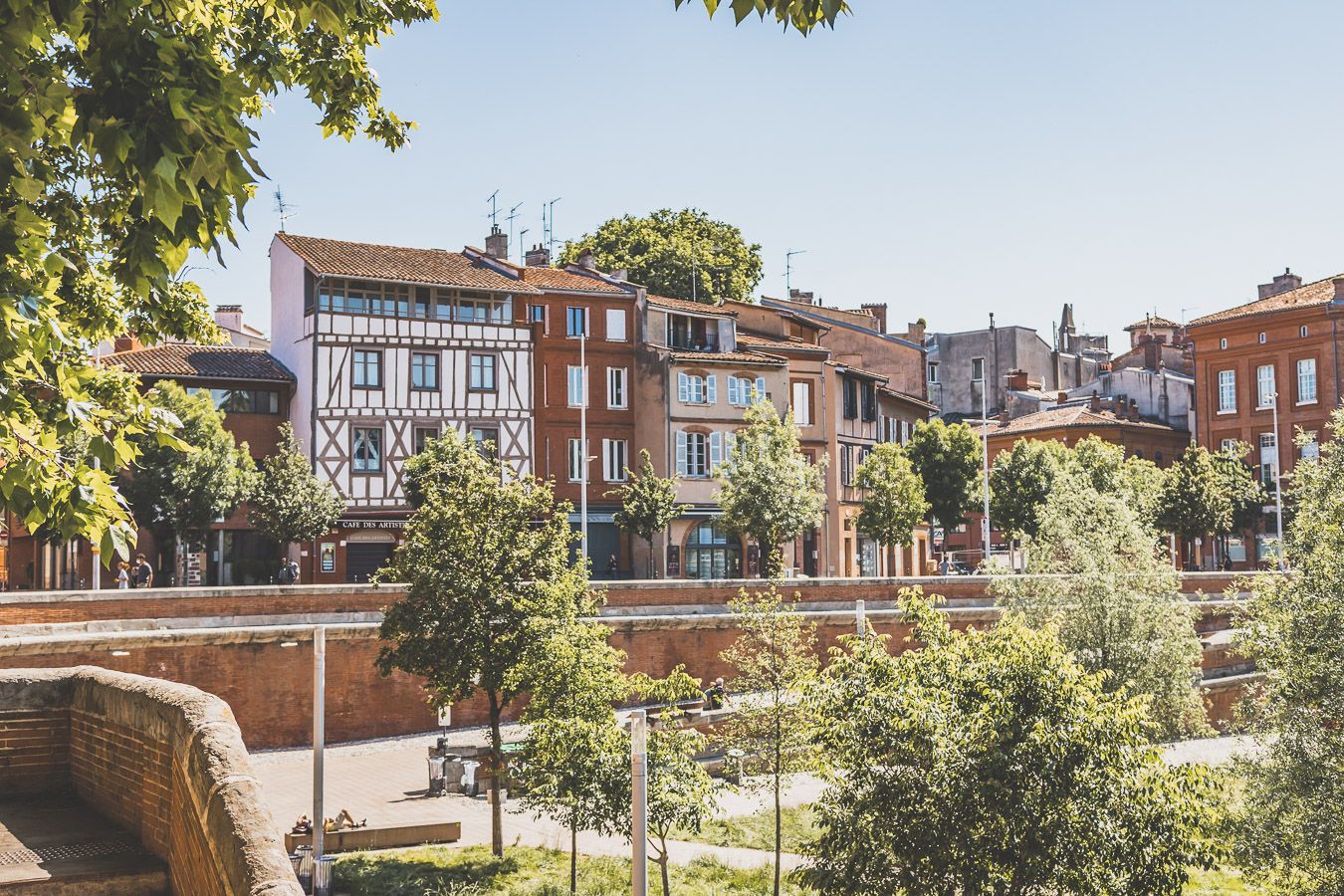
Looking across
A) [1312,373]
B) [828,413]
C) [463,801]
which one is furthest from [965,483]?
[463,801]

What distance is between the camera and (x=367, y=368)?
4244 cm

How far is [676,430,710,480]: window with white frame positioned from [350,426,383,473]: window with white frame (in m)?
11.4

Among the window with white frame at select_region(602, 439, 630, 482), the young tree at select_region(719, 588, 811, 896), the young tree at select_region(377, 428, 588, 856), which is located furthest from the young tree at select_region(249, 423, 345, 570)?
the young tree at select_region(719, 588, 811, 896)

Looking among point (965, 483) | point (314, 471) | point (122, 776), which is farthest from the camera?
point (965, 483)

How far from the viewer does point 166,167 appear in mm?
4145

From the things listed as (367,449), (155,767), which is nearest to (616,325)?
(367,449)

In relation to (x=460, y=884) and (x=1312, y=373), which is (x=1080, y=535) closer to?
(x=460, y=884)

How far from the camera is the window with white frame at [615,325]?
47906 mm

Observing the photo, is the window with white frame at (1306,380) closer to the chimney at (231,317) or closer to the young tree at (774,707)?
the young tree at (774,707)

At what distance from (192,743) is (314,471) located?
35568 millimetres

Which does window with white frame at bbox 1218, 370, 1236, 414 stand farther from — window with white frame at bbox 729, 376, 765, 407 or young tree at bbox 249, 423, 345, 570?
young tree at bbox 249, 423, 345, 570

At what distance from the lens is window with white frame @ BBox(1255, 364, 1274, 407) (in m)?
62.5

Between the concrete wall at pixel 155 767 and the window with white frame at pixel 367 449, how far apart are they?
32.9 m

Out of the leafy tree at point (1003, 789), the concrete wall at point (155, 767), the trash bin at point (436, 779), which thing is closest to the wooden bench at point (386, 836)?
the trash bin at point (436, 779)
